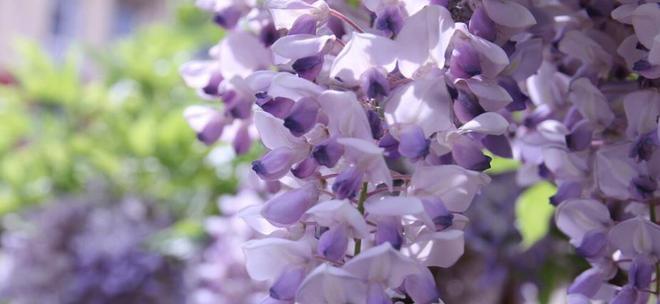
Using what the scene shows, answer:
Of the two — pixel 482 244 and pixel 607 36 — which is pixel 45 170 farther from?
pixel 607 36

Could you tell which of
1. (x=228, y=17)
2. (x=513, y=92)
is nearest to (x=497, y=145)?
(x=513, y=92)

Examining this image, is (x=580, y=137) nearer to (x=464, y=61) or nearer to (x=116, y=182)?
(x=464, y=61)

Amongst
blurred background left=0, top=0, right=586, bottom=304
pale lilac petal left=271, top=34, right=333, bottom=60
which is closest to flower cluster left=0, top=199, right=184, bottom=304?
blurred background left=0, top=0, right=586, bottom=304

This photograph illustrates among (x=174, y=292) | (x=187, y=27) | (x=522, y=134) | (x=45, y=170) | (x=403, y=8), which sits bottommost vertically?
(x=174, y=292)

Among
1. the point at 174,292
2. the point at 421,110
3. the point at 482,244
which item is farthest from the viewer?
the point at 174,292

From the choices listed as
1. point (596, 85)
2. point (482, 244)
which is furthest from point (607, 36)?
point (482, 244)

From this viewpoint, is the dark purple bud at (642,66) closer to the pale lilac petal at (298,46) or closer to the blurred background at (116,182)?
the pale lilac petal at (298,46)
